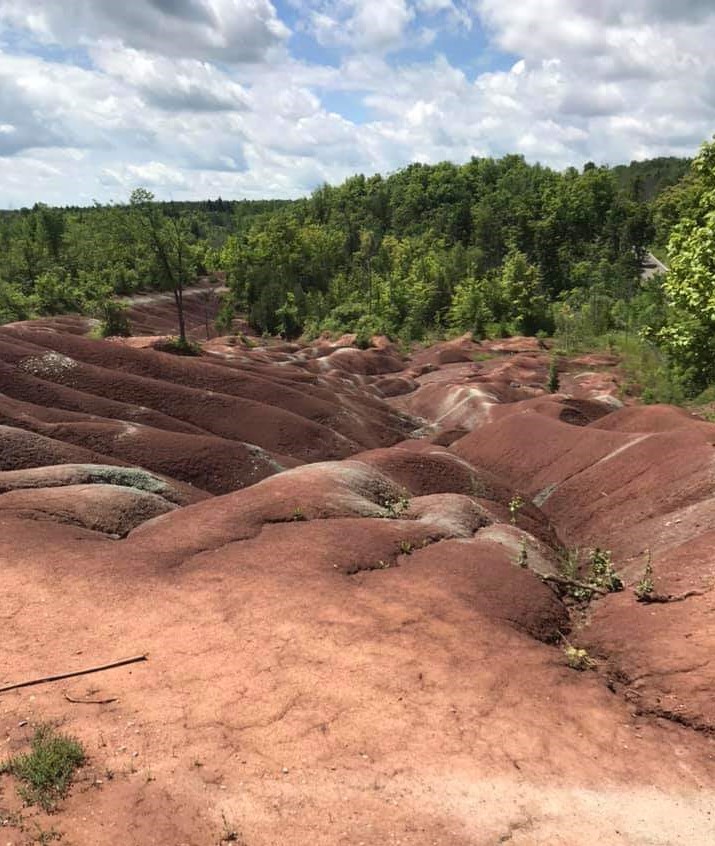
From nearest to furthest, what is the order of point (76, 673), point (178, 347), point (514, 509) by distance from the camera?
point (76, 673)
point (514, 509)
point (178, 347)

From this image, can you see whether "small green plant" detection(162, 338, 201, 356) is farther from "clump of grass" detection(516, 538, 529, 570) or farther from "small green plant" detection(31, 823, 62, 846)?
"small green plant" detection(31, 823, 62, 846)

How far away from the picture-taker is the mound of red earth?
317 inches

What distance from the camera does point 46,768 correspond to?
7.87 meters

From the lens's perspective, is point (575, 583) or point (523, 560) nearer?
point (575, 583)

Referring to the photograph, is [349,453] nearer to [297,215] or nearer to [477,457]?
[477,457]

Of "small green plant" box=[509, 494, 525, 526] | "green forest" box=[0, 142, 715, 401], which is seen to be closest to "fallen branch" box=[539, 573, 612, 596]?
"small green plant" box=[509, 494, 525, 526]

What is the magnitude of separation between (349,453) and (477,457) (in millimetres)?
8268

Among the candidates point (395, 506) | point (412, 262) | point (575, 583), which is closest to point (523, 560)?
point (575, 583)

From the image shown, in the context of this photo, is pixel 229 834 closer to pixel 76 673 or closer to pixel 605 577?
pixel 76 673

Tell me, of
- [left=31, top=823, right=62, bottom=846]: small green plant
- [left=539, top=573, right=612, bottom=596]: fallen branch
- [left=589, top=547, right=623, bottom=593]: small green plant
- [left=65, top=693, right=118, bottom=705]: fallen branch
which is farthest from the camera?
[left=589, top=547, right=623, bottom=593]: small green plant

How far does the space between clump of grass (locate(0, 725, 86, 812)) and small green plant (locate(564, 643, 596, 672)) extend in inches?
341

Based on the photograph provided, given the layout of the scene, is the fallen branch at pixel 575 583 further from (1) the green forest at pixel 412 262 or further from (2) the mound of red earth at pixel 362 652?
(1) the green forest at pixel 412 262

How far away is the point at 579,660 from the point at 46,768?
9249mm

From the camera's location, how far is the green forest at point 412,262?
70.3 meters
